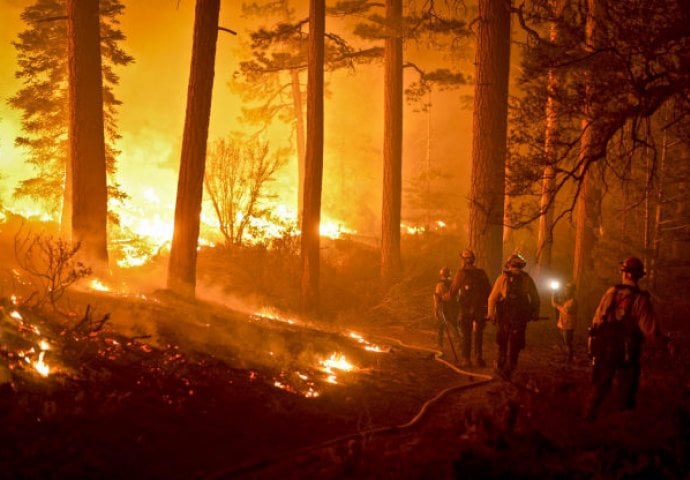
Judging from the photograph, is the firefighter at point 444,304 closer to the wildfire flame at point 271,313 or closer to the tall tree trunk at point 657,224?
the wildfire flame at point 271,313

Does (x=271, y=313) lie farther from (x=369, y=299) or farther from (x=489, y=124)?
(x=489, y=124)

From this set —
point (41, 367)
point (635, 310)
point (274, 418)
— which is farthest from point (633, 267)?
point (41, 367)

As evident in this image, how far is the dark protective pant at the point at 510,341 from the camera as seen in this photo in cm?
896

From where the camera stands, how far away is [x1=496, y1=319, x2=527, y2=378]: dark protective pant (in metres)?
8.96

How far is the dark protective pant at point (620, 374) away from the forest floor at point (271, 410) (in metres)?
0.16

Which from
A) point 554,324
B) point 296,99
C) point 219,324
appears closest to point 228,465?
point 219,324

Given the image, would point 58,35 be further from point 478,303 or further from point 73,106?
point 478,303

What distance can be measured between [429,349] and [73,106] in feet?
30.9

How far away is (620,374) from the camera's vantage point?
6.46 m

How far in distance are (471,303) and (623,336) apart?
3707mm

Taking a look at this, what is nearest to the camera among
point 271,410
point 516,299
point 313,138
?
point 271,410

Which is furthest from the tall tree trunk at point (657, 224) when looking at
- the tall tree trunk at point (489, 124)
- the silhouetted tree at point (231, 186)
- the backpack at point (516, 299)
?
the silhouetted tree at point (231, 186)

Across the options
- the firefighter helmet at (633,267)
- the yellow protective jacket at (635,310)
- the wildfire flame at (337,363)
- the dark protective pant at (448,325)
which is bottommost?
the wildfire flame at (337,363)

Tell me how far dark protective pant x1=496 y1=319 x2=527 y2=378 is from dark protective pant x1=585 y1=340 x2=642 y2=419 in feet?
7.69
